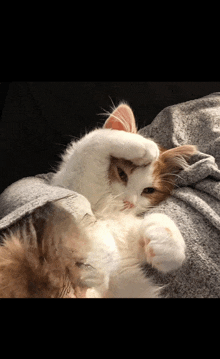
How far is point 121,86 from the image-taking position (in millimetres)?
1220

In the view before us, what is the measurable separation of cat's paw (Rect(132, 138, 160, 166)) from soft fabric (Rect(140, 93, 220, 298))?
12 centimetres

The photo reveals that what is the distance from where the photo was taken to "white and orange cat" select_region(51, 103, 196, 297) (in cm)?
66

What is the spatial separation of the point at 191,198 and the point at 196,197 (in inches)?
0.6

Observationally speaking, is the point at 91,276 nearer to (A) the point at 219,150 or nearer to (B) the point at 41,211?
(B) the point at 41,211

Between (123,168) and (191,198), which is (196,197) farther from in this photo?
(123,168)

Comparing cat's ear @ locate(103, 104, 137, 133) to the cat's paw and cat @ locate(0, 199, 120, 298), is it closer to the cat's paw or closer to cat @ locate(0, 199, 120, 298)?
the cat's paw

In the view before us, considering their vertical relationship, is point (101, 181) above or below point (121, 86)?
below

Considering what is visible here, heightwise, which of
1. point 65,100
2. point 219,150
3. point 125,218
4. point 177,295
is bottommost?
point 177,295

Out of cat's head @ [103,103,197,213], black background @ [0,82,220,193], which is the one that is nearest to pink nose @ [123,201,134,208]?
cat's head @ [103,103,197,213]

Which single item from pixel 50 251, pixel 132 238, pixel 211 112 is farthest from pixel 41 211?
pixel 211 112

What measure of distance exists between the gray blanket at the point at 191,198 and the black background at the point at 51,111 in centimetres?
12

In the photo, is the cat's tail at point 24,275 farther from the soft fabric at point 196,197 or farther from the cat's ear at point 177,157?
the cat's ear at point 177,157

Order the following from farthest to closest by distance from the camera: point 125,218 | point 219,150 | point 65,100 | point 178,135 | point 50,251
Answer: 1. point 65,100
2. point 178,135
3. point 219,150
4. point 125,218
5. point 50,251

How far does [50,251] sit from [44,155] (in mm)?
649
